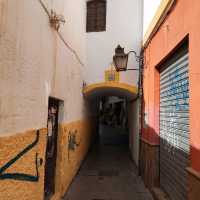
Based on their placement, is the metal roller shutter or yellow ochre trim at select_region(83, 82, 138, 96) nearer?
the metal roller shutter

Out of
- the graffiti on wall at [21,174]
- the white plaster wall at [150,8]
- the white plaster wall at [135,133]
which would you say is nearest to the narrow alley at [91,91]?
the graffiti on wall at [21,174]

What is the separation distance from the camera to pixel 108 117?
30500 millimetres

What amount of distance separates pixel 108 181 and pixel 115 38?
5054 millimetres

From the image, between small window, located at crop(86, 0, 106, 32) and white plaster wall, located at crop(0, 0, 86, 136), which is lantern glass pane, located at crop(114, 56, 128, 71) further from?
small window, located at crop(86, 0, 106, 32)

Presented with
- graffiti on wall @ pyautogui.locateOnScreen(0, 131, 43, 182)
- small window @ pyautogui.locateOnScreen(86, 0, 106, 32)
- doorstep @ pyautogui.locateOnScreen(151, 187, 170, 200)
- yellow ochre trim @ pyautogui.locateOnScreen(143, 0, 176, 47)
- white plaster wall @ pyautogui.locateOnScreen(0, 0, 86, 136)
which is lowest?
doorstep @ pyautogui.locateOnScreen(151, 187, 170, 200)

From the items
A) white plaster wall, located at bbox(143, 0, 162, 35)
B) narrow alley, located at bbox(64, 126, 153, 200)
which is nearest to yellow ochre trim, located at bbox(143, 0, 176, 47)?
white plaster wall, located at bbox(143, 0, 162, 35)

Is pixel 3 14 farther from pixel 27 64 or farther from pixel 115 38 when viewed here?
pixel 115 38

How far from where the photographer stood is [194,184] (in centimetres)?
304

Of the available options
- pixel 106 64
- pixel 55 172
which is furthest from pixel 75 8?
pixel 55 172

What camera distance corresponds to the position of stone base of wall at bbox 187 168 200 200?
9.59ft

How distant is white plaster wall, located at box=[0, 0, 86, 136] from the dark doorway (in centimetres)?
32

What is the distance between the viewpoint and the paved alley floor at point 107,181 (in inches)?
223

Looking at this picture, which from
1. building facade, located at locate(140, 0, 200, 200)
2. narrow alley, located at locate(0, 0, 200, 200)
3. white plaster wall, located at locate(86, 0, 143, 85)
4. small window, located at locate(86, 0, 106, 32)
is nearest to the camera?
narrow alley, located at locate(0, 0, 200, 200)

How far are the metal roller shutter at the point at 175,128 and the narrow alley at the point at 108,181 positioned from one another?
1084mm
